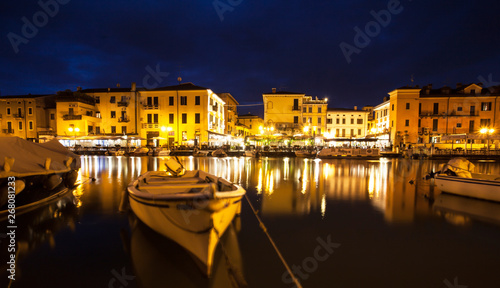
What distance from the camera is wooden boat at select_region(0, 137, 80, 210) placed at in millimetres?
6711

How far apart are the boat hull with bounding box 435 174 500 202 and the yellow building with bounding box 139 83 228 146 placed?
30743 millimetres

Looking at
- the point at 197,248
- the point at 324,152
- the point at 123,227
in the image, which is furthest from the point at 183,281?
the point at 324,152

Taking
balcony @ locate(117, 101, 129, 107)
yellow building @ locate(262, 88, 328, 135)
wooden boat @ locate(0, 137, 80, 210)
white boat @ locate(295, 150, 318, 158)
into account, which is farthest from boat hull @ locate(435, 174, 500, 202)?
balcony @ locate(117, 101, 129, 107)

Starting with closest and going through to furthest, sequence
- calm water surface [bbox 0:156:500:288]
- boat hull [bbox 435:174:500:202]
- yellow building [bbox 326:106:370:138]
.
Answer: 1. calm water surface [bbox 0:156:500:288]
2. boat hull [bbox 435:174:500:202]
3. yellow building [bbox 326:106:370:138]

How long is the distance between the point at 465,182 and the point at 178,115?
35176 mm

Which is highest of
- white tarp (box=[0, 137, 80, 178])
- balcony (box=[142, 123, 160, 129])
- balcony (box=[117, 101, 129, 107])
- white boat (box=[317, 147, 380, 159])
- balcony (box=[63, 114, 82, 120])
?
balcony (box=[117, 101, 129, 107])

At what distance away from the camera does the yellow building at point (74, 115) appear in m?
37.0

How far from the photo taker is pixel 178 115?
37938 millimetres

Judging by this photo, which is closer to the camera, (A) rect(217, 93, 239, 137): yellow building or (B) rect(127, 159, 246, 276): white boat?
(B) rect(127, 159, 246, 276): white boat

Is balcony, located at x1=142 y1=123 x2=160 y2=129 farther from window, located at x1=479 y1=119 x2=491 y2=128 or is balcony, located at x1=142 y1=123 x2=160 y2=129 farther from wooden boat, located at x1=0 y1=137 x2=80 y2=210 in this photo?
window, located at x1=479 y1=119 x2=491 y2=128

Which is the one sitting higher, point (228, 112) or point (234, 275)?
point (228, 112)

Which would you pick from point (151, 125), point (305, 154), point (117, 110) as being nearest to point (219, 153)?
point (305, 154)

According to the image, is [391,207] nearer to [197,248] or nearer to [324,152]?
[197,248]

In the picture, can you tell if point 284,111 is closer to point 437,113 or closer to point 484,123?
point 437,113
